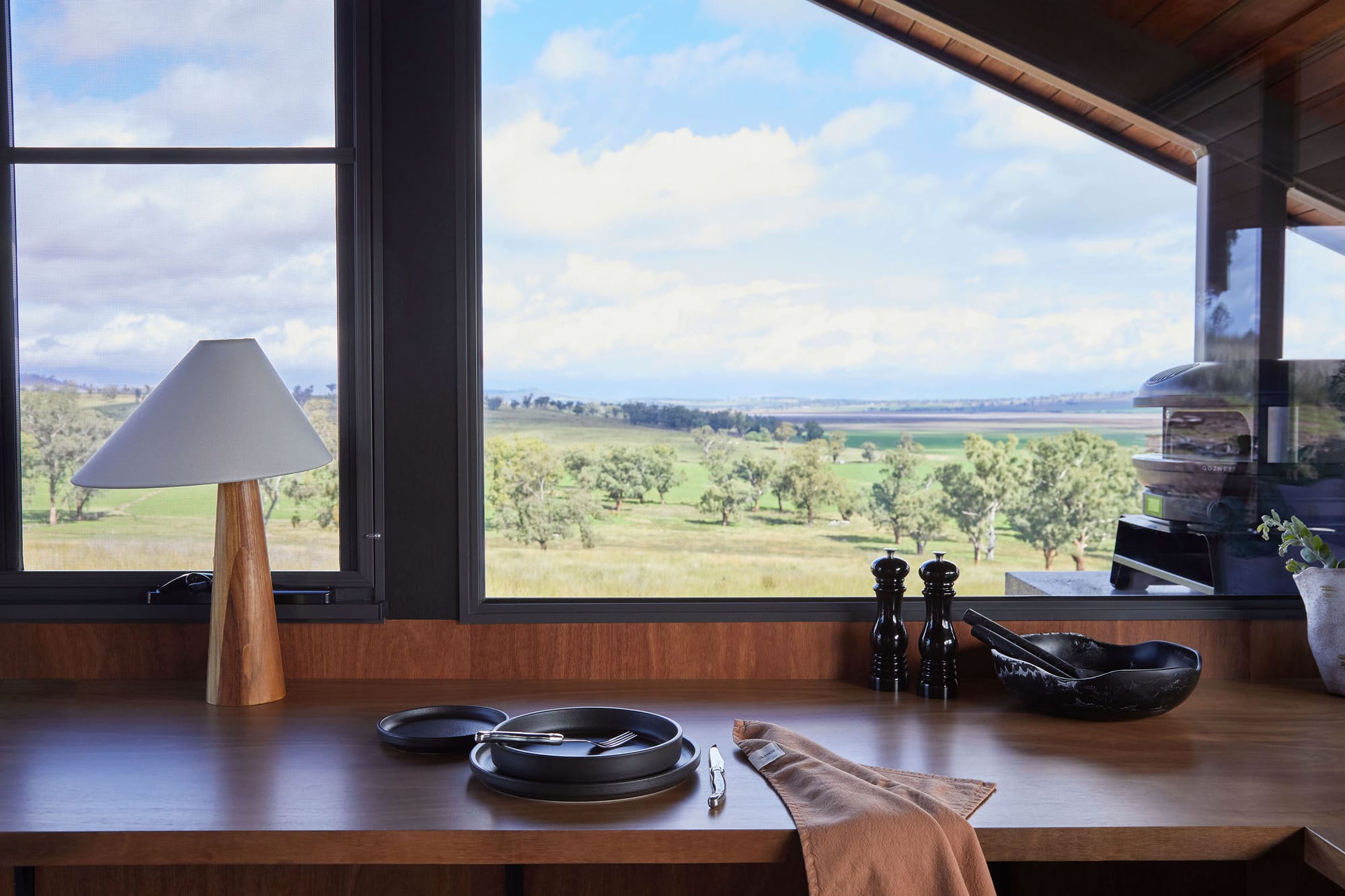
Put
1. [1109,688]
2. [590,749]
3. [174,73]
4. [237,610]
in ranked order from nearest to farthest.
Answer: [590,749], [1109,688], [237,610], [174,73]

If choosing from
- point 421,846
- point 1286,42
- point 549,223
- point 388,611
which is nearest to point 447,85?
point 549,223

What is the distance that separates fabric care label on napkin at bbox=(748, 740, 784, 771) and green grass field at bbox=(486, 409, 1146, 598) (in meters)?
0.55

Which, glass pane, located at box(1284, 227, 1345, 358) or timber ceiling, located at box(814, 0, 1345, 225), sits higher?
timber ceiling, located at box(814, 0, 1345, 225)

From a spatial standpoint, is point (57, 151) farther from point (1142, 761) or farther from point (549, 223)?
point (1142, 761)

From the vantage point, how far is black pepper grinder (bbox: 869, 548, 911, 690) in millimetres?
1739

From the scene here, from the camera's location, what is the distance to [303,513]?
1.91 meters

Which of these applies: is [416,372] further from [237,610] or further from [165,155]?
[165,155]

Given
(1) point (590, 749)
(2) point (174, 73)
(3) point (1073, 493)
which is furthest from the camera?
(3) point (1073, 493)

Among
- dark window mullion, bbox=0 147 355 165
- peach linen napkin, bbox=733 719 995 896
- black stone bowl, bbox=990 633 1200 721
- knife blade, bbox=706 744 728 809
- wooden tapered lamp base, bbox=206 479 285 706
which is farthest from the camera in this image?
dark window mullion, bbox=0 147 355 165

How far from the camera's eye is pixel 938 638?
1.70 meters

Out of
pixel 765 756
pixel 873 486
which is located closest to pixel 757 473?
pixel 873 486

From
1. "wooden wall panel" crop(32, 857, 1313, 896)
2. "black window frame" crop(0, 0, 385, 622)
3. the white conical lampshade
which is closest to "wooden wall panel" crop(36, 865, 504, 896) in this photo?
"wooden wall panel" crop(32, 857, 1313, 896)

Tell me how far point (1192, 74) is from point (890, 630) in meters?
1.24

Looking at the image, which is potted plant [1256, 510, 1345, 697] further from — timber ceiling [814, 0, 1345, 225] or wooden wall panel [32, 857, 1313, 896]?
timber ceiling [814, 0, 1345, 225]
